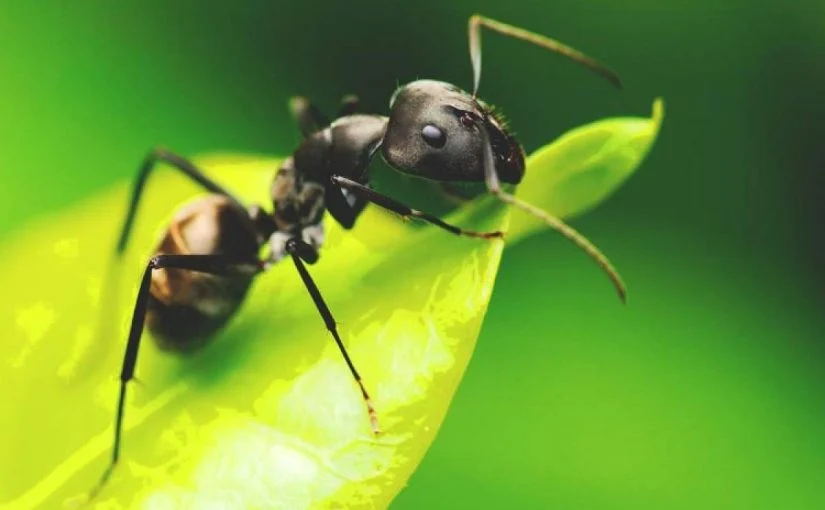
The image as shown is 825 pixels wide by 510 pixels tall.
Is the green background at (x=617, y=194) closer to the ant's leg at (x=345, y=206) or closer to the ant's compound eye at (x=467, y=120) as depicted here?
the ant's leg at (x=345, y=206)

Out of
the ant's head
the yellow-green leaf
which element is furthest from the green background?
the yellow-green leaf

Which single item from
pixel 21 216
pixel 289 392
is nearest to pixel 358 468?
pixel 289 392

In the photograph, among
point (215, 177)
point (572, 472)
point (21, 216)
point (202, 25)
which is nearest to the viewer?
point (215, 177)

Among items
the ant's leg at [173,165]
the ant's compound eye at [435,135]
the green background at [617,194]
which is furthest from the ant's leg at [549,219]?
the green background at [617,194]

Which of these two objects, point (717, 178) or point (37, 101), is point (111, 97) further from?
point (717, 178)

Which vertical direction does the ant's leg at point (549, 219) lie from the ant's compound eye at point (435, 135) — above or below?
below

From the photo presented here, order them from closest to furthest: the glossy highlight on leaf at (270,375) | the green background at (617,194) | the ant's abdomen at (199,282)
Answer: the glossy highlight on leaf at (270,375), the ant's abdomen at (199,282), the green background at (617,194)

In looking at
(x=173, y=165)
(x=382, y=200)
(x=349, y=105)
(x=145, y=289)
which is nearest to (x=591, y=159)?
(x=382, y=200)
